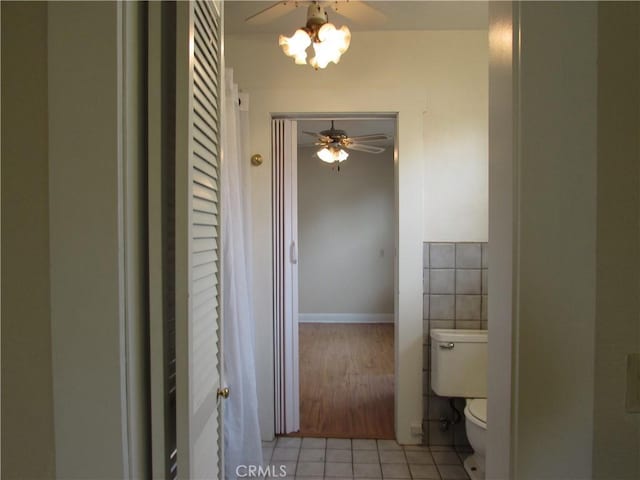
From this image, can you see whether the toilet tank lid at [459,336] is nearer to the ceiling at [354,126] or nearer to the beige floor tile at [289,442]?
the beige floor tile at [289,442]

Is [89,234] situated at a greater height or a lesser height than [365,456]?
greater

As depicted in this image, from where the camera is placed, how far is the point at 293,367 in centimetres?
229

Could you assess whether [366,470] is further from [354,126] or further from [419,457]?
[354,126]

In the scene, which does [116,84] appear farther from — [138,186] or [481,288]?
[481,288]

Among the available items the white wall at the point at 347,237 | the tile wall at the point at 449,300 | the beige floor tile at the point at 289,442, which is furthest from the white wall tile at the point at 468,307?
the white wall at the point at 347,237

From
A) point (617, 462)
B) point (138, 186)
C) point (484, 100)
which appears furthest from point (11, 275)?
point (484, 100)

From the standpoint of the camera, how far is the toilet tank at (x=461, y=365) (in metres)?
2.02

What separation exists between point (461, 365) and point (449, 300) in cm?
39

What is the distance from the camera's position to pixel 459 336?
Answer: 2043 mm

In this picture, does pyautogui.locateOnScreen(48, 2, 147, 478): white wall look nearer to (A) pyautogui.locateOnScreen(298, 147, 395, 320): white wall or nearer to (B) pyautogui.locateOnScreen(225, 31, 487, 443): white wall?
(B) pyautogui.locateOnScreen(225, 31, 487, 443): white wall

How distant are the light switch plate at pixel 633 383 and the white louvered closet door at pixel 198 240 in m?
0.83

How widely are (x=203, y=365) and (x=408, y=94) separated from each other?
1911mm

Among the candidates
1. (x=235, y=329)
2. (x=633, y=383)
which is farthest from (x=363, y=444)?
(x=633, y=383)

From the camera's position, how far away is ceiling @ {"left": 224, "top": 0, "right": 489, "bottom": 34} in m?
1.88
